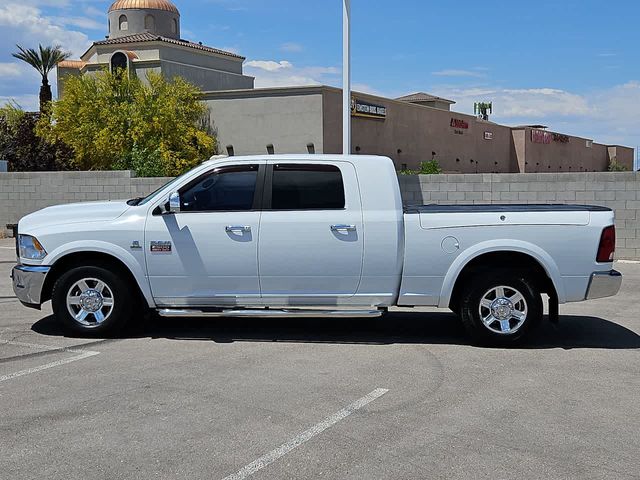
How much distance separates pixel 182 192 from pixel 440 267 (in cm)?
294

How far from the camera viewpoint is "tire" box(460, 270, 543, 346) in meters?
8.37

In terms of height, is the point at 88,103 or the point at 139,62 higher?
the point at 139,62

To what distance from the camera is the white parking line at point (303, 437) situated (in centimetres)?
496

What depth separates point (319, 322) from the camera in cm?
998

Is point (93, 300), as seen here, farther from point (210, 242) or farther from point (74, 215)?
point (210, 242)

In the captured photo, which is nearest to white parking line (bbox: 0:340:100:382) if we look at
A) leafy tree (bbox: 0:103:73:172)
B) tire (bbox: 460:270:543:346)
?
tire (bbox: 460:270:543:346)

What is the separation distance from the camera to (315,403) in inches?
251

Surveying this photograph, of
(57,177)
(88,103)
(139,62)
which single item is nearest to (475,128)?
(139,62)

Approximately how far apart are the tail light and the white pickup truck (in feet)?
0.05

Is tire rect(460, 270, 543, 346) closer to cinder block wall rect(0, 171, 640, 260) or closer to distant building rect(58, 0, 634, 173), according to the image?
cinder block wall rect(0, 171, 640, 260)

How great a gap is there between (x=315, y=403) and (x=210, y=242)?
8.93 feet

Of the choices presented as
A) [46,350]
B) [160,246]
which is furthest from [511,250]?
[46,350]

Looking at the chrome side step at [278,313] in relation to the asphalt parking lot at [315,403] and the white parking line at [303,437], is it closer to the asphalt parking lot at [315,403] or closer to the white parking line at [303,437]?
the asphalt parking lot at [315,403]

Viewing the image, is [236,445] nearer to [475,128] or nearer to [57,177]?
[57,177]
